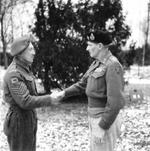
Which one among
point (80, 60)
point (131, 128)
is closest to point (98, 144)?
point (131, 128)

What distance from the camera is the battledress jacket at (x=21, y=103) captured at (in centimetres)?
314

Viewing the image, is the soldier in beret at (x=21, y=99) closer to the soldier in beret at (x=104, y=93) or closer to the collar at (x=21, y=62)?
the collar at (x=21, y=62)

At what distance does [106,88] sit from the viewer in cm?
325

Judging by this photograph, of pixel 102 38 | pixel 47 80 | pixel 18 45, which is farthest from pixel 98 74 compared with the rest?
pixel 47 80

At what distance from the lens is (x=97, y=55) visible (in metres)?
3.40

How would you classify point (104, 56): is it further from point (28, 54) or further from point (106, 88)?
point (28, 54)

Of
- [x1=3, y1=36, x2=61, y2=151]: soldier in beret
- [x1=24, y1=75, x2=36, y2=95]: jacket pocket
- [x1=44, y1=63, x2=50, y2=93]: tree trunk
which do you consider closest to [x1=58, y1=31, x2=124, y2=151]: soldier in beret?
[x1=3, y1=36, x2=61, y2=151]: soldier in beret

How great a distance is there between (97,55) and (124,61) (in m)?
7.87

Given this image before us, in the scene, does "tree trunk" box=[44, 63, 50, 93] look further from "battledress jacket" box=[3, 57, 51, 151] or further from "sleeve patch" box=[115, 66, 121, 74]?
"sleeve patch" box=[115, 66, 121, 74]

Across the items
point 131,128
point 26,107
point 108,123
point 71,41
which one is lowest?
point 131,128

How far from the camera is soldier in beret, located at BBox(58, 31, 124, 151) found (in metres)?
3.12

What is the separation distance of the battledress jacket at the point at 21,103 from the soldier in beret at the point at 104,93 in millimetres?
511

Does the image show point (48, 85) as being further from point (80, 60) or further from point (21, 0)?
point (21, 0)

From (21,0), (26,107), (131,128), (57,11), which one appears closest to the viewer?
(26,107)
